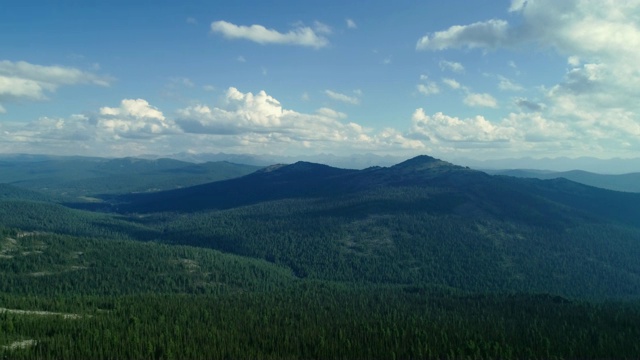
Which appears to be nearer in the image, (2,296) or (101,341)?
(101,341)

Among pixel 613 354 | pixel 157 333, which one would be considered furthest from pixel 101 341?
pixel 613 354

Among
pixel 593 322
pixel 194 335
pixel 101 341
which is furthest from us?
pixel 593 322

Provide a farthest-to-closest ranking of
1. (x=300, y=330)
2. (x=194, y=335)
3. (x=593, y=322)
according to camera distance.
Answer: (x=593, y=322), (x=300, y=330), (x=194, y=335)

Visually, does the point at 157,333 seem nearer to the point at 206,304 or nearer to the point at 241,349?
the point at 241,349

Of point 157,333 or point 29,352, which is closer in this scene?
point 29,352

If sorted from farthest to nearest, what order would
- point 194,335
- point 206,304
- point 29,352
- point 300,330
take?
1. point 206,304
2. point 300,330
3. point 194,335
4. point 29,352

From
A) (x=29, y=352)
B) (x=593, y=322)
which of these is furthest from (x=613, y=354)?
(x=29, y=352)

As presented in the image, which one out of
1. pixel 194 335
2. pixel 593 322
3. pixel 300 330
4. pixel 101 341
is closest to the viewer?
pixel 101 341

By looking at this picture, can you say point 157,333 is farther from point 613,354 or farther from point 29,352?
point 613,354

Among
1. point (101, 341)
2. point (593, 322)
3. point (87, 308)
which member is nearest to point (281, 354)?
point (101, 341)
